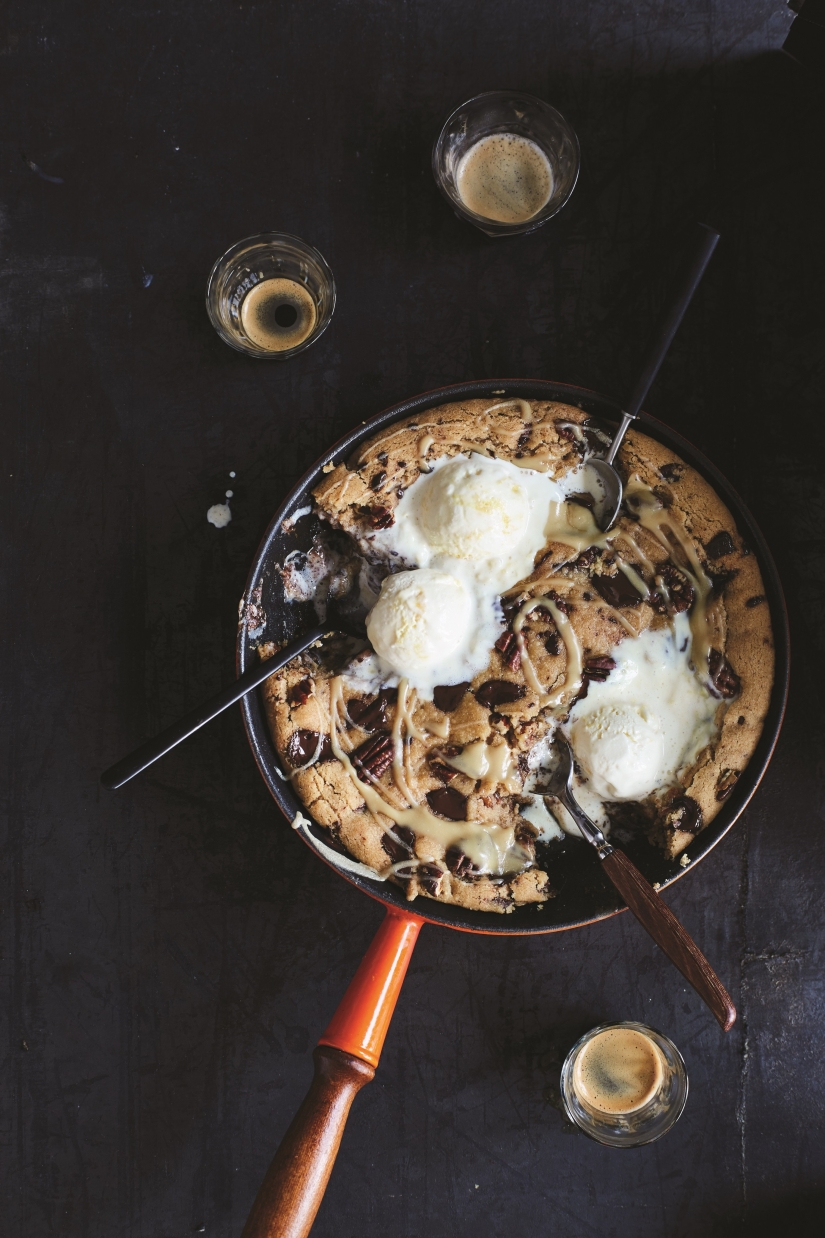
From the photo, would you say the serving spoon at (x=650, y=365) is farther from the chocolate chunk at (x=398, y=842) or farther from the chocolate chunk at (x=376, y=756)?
the chocolate chunk at (x=398, y=842)

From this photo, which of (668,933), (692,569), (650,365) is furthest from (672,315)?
(668,933)

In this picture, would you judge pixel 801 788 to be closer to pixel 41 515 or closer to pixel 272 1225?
pixel 272 1225

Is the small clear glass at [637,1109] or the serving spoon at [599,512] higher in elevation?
the serving spoon at [599,512]

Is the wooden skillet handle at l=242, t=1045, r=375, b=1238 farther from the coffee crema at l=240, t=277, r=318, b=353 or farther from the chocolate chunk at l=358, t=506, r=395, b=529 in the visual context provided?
the coffee crema at l=240, t=277, r=318, b=353

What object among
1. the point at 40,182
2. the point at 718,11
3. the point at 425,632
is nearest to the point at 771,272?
the point at 718,11

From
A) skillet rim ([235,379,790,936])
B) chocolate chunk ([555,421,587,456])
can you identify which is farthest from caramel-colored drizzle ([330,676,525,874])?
chocolate chunk ([555,421,587,456])

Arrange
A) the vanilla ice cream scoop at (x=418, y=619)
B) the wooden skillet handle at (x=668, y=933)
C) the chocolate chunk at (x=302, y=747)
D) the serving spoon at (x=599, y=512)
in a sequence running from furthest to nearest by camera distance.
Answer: the chocolate chunk at (x=302, y=747)
the vanilla ice cream scoop at (x=418, y=619)
the serving spoon at (x=599, y=512)
the wooden skillet handle at (x=668, y=933)

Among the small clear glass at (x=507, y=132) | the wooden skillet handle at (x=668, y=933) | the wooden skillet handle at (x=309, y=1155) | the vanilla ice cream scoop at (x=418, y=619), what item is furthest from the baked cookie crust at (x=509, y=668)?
the small clear glass at (x=507, y=132)
